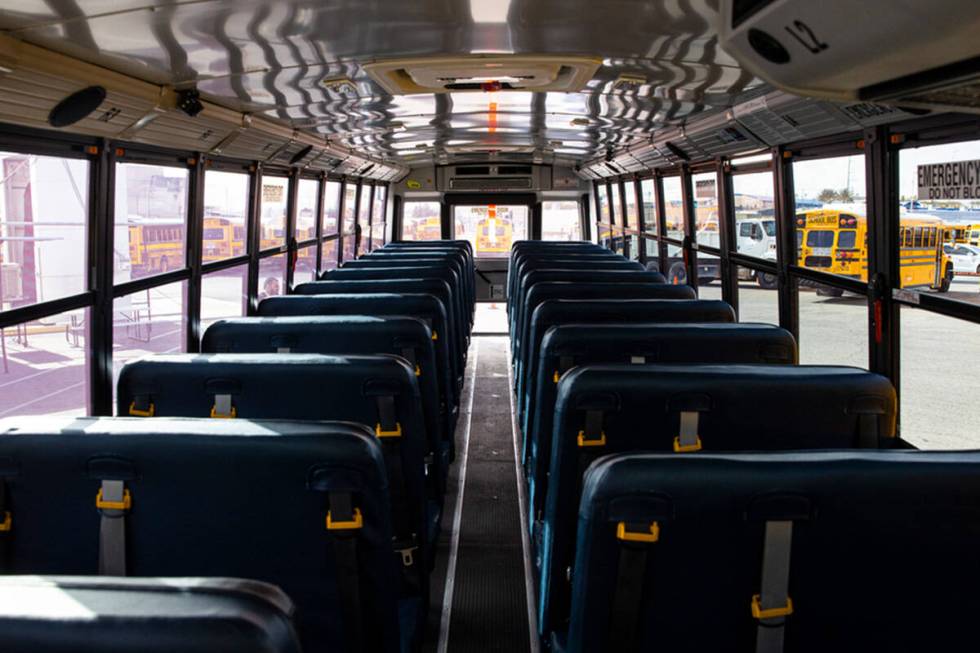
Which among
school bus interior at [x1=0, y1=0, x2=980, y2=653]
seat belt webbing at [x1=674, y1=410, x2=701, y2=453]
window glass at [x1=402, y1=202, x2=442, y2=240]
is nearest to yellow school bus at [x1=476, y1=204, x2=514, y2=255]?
window glass at [x1=402, y1=202, x2=442, y2=240]

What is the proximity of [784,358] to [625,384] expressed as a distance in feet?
4.18

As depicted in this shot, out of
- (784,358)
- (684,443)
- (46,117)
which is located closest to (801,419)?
(684,443)

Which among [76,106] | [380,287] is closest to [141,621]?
[76,106]

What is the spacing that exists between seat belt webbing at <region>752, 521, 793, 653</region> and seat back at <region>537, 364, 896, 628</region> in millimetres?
768

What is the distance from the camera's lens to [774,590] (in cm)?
147

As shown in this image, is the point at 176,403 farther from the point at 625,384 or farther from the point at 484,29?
the point at 484,29

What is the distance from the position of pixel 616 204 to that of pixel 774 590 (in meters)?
10.7

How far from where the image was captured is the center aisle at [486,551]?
10.8 ft

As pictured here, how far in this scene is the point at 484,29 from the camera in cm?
300

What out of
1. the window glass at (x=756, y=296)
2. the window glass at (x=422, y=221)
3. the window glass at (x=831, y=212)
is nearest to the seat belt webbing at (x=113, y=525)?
the window glass at (x=831, y=212)

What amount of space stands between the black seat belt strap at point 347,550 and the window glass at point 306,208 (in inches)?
260

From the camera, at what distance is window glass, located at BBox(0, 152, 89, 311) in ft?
10.8

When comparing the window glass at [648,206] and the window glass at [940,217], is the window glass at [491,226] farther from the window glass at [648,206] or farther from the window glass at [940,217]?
the window glass at [940,217]

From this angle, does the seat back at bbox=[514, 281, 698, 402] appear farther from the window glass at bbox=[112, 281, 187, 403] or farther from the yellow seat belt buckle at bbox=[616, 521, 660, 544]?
the yellow seat belt buckle at bbox=[616, 521, 660, 544]
